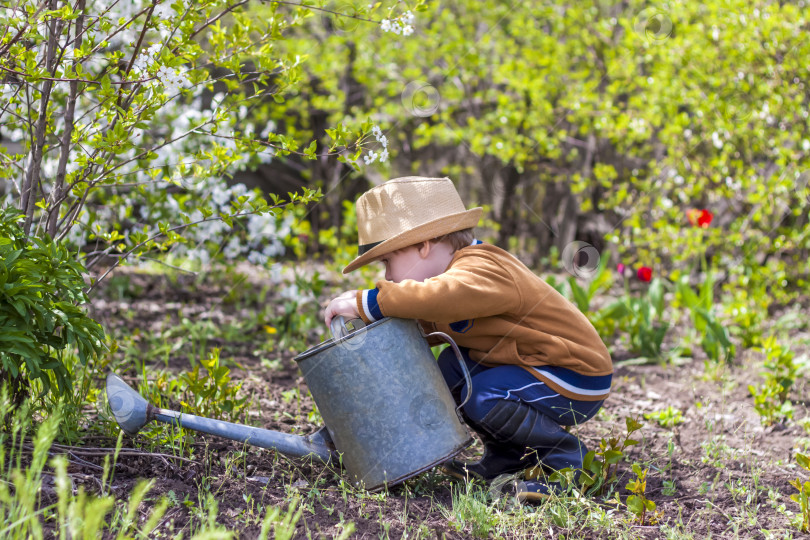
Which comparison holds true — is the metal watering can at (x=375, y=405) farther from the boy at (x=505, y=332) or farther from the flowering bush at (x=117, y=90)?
the flowering bush at (x=117, y=90)

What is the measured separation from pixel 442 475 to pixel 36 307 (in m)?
1.20

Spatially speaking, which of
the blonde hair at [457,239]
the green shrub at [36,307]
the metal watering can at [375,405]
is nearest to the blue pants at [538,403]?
the metal watering can at [375,405]

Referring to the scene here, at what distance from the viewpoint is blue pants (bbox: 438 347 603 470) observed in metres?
1.97

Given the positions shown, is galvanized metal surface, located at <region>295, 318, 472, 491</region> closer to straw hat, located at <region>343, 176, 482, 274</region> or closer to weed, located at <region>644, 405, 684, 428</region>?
Answer: straw hat, located at <region>343, 176, 482, 274</region>

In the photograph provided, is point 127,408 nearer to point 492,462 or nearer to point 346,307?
point 346,307

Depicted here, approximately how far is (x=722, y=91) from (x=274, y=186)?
4.01 m

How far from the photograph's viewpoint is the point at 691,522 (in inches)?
71.9

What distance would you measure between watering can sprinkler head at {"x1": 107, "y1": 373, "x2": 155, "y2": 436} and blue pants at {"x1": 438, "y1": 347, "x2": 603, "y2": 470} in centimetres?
87

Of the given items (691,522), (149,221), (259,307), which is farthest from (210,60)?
(259,307)

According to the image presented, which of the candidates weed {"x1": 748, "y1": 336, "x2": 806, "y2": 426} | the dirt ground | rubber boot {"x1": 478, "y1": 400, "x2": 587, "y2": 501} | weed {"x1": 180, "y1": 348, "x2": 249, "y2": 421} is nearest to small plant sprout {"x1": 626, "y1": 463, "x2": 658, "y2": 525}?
the dirt ground

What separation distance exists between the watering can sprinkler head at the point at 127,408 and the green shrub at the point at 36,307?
108mm

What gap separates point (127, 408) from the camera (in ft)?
5.98

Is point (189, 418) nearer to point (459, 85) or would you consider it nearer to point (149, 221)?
point (149, 221)

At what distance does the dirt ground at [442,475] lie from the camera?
170 centimetres
